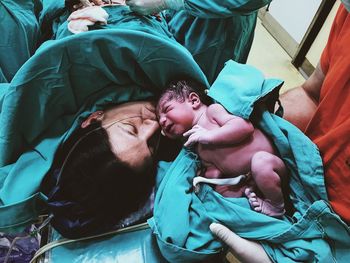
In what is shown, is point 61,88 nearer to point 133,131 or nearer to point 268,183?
point 133,131

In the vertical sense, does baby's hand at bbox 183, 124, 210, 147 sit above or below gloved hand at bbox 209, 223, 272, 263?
above

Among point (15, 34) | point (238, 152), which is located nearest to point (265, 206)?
point (238, 152)

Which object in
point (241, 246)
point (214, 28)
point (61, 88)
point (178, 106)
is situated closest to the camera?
point (241, 246)

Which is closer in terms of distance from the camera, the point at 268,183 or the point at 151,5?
the point at 268,183

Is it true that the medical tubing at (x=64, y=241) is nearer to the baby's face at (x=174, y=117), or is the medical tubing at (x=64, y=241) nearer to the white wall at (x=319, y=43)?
the baby's face at (x=174, y=117)

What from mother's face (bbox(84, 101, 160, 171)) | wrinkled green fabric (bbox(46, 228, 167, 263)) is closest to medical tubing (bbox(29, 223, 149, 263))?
wrinkled green fabric (bbox(46, 228, 167, 263))

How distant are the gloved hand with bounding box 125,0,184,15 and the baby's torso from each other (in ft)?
2.15

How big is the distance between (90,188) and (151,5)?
34.6 inches

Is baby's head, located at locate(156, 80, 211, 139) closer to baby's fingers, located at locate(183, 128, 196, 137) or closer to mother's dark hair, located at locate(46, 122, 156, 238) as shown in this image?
baby's fingers, located at locate(183, 128, 196, 137)

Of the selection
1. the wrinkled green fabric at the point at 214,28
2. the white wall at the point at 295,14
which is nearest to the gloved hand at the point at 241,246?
the wrinkled green fabric at the point at 214,28

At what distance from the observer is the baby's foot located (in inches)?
38.7

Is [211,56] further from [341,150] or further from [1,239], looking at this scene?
[1,239]

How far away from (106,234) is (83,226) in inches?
3.6

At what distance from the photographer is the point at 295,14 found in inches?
112
